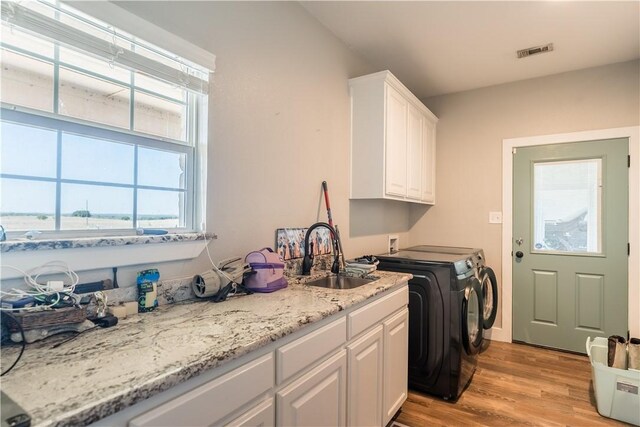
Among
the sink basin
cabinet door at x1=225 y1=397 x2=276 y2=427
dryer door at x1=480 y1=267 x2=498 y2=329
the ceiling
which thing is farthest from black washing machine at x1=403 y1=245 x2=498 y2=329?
cabinet door at x1=225 y1=397 x2=276 y2=427

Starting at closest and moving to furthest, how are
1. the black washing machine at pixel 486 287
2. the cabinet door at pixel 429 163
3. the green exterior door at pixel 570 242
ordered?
1. the black washing machine at pixel 486 287
2. the green exterior door at pixel 570 242
3. the cabinet door at pixel 429 163

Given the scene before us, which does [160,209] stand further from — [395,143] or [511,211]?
[511,211]

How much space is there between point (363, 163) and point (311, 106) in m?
0.64

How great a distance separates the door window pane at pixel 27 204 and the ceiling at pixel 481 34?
6.12 ft

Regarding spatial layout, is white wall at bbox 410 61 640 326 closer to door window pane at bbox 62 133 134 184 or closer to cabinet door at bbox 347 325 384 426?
cabinet door at bbox 347 325 384 426

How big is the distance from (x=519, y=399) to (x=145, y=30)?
3.07 meters

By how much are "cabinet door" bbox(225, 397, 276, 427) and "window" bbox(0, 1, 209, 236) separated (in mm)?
856

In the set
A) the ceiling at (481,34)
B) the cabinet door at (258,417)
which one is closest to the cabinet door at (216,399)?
the cabinet door at (258,417)

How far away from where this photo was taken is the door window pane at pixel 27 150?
41.2 inches

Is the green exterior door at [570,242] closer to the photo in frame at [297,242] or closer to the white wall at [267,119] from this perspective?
the white wall at [267,119]

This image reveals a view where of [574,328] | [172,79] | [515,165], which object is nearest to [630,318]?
[574,328]

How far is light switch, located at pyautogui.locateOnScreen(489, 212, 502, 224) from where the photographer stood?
11.3 ft

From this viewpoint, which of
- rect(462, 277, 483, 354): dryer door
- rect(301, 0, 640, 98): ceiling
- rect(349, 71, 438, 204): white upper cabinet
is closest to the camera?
rect(301, 0, 640, 98): ceiling

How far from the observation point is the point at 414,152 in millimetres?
3104
